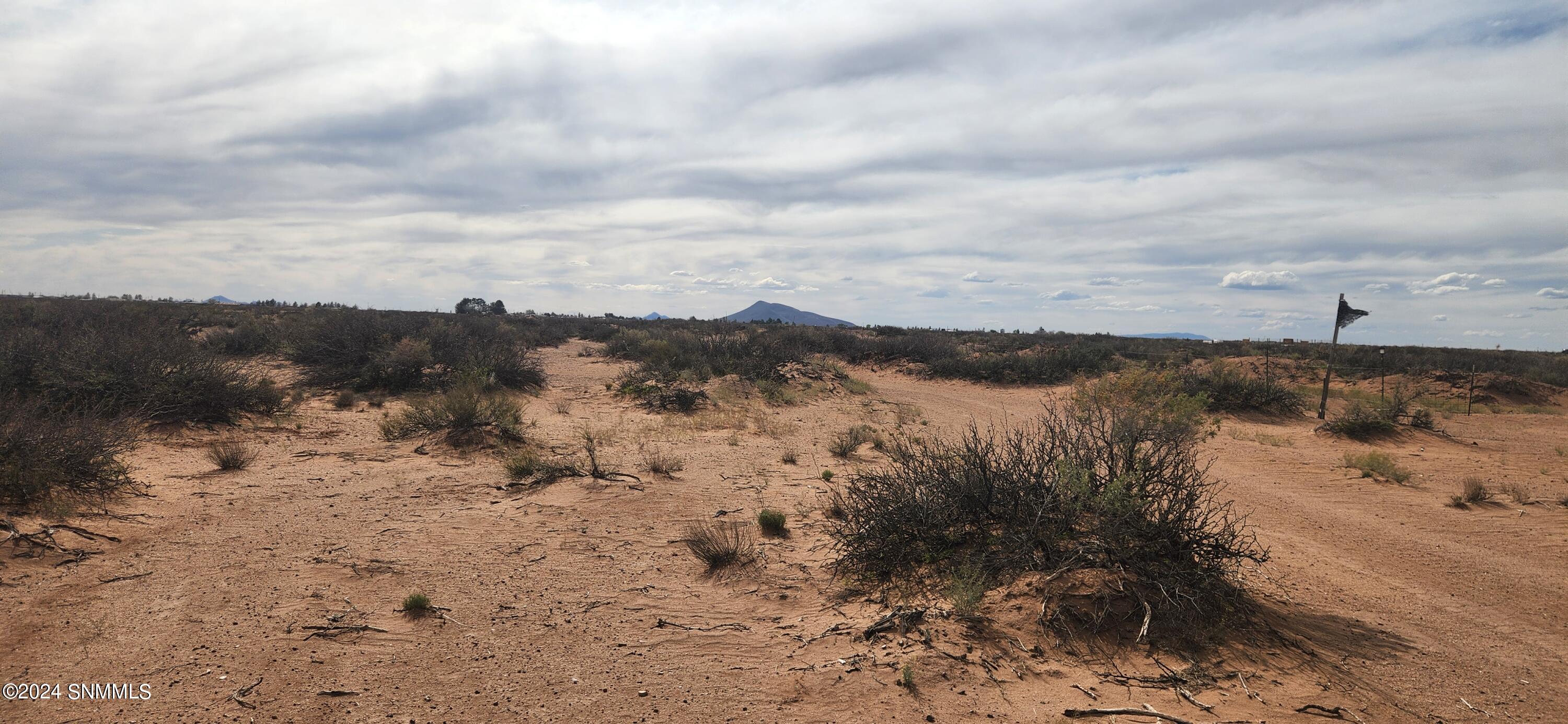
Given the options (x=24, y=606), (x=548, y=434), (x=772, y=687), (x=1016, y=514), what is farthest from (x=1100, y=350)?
(x=24, y=606)

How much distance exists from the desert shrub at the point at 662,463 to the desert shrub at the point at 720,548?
9.00ft

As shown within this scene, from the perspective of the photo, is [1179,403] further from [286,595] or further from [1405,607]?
[286,595]

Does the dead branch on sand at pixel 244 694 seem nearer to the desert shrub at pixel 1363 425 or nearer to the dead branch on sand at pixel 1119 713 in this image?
the dead branch on sand at pixel 1119 713

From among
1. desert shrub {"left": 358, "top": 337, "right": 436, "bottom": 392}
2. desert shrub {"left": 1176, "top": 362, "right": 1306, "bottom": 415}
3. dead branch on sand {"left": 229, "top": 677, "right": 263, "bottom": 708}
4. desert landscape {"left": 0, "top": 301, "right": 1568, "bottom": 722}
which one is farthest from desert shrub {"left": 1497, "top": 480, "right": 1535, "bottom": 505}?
desert shrub {"left": 358, "top": 337, "right": 436, "bottom": 392}

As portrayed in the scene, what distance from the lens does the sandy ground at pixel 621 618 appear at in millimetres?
3820

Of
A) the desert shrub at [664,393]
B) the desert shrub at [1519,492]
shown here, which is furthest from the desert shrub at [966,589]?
the desert shrub at [664,393]

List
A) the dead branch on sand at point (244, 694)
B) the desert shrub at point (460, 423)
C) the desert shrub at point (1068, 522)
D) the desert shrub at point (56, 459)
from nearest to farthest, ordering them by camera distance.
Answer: the dead branch on sand at point (244, 694) < the desert shrub at point (1068, 522) < the desert shrub at point (56, 459) < the desert shrub at point (460, 423)

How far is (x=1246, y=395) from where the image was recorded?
1825 centimetres

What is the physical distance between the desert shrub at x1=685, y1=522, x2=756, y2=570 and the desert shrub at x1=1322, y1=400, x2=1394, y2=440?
14.3 meters

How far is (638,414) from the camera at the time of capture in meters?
15.4

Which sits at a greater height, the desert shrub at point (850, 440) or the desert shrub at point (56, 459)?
the desert shrub at point (56, 459)

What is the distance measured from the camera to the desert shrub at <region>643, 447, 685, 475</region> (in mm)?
9430

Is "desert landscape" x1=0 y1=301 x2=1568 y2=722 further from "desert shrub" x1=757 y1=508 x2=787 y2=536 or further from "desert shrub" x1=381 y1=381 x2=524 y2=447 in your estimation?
"desert shrub" x1=381 y1=381 x2=524 y2=447

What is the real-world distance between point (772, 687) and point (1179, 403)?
885cm
